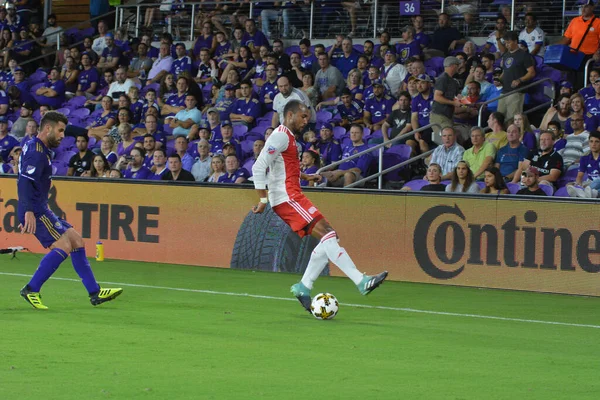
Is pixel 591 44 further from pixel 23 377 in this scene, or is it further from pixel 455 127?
pixel 23 377

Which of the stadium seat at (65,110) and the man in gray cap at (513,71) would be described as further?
the stadium seat at (65,110)

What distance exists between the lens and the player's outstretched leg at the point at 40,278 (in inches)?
419

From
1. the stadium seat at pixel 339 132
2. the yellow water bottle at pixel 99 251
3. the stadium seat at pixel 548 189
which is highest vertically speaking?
the stadium seat at pixel 339 132

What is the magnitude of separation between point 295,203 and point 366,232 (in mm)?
4342

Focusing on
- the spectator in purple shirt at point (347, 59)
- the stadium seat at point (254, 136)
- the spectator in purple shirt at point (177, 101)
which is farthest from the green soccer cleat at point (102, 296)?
the spectator in purple shirt at point (177, 101)

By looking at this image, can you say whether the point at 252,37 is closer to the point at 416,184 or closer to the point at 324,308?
the point at 416,184

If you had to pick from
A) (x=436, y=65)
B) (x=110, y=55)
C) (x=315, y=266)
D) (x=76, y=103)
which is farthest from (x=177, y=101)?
(x=315, y=266)

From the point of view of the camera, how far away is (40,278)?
35.1 feet

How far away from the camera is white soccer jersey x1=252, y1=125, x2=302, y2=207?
10609 millimetres

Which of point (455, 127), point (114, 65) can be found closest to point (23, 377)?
point (455, 127)

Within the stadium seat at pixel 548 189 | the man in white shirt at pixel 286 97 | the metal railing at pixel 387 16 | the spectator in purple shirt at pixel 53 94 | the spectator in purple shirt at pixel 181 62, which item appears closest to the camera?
the stadium seat at pixel 548 189

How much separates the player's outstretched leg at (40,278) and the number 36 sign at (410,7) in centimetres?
1284

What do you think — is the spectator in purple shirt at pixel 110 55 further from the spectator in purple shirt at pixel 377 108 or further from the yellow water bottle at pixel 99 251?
the yellow water bottle at pixel 99 251

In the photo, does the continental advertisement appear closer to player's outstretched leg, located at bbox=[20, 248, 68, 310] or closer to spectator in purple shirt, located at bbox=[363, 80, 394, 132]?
spectator in purple shirt, located at bbox=[363, 80, 394, 132]
